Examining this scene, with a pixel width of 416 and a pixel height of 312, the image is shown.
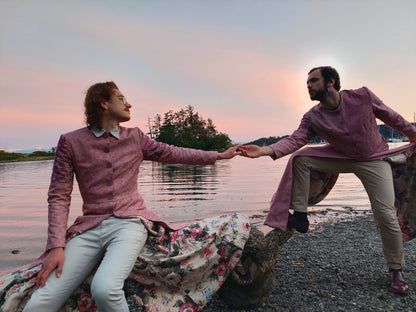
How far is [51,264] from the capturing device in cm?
240

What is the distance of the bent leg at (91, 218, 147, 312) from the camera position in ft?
7.49

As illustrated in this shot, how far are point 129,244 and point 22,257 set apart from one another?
15.6 feet

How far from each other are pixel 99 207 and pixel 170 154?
899 millimetres

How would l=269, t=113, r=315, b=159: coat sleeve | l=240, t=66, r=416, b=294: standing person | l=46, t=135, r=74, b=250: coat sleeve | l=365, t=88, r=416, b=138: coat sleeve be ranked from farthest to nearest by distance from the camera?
l=269, t=113, r=315, b=159: coat sleeve < l=365, t=88, r=416, b=138: coat sleeve < l=240, t=66, r=416, b=294: standing person < l=46, t=135, r=74, b=250: coat sleeve

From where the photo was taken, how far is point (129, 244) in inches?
102

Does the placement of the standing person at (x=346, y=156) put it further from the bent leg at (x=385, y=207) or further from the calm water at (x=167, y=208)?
the calm water at (x=167, y=208)

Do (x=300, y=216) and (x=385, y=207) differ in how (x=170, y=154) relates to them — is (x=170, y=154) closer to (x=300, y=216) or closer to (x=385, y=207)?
(x=300, y=216)

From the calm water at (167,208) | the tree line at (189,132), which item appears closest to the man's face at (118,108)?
the calm water at (167,208)

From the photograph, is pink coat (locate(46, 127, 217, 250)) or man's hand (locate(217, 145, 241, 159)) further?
man's hand (locate(217, 145, 241, 159))

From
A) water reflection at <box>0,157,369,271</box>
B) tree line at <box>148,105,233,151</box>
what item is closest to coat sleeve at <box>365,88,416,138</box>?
water reflection at <box>0,157,369,271</box>

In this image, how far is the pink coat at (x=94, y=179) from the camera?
2.71 meters

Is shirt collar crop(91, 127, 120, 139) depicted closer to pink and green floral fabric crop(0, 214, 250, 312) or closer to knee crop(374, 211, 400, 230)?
pink and green floral fabric crop(0, 214, 250, 312)

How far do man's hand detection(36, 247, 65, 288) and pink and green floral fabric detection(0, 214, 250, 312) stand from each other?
17 cm

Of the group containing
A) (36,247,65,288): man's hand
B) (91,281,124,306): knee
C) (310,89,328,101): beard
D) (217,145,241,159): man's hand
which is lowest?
(91,281,124,306): knee
